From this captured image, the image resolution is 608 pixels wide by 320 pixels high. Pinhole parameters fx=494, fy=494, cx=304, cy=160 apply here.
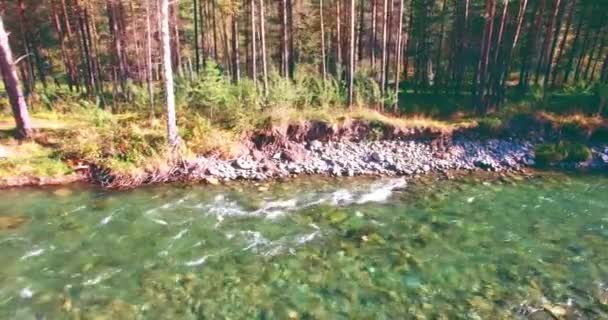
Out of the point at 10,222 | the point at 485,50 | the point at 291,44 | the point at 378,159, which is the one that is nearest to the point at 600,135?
the point at 485,50

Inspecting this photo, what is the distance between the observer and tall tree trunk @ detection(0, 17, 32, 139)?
1678 cm

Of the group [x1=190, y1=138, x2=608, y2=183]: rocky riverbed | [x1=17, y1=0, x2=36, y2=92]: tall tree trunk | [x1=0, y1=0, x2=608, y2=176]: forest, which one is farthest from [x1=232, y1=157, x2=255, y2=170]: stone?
[x1=17, y1=0, x2=36, y2=92]: tall tree trunk

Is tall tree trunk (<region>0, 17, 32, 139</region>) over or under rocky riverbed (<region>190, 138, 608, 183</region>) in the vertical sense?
over

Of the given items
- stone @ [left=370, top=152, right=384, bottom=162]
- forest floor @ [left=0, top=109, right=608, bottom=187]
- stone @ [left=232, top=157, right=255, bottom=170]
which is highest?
forest floor @ [left=0, top=109, right=608, bottom=187]

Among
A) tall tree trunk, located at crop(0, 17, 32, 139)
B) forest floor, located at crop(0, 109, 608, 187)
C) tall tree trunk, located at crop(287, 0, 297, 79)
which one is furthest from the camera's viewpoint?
tall tree trunk, located at crop(287, 0, 297, 79)

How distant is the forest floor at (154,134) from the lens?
15945 mm

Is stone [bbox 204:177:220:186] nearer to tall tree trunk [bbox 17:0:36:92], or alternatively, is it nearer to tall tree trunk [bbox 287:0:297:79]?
tall tree trunk [bbox 287:0:297:79]

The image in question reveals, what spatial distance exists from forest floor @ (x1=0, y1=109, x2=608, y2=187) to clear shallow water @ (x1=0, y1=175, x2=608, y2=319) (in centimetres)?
120

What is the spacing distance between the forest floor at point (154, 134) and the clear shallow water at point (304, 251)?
120 cm

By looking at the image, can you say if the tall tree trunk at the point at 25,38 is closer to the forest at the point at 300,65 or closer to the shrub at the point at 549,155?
the forest at the point at 300,65

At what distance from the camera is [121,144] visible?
16.8 m

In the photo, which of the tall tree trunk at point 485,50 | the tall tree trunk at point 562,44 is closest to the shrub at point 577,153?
the tall tree trunk at point 485,50

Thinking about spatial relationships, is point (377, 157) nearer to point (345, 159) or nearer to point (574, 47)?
point (345, 159)

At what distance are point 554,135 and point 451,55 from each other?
32.1 feet
